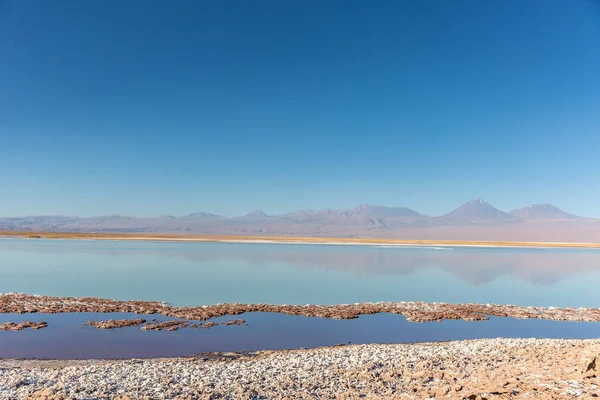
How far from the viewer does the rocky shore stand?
16062mm

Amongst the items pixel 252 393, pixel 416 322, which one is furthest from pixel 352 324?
pixel 252 393

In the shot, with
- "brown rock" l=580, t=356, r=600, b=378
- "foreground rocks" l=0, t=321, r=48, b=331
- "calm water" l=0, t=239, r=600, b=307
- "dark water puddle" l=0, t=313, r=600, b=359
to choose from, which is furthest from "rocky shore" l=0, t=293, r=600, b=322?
"brown rock" l=580, t=356, r=600, b=378

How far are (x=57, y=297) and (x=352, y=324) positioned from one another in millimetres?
12288

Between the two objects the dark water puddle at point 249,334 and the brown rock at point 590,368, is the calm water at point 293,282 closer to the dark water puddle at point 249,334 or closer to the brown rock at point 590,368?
the dark water puddle at point 249,334

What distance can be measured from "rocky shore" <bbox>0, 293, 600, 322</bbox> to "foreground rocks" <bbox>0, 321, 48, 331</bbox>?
6.35ft

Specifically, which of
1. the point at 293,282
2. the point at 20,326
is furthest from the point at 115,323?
the point at 293,282

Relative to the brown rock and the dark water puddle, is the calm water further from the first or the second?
the brown rock

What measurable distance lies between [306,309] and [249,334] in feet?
13.7

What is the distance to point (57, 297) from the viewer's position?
18.0 meters

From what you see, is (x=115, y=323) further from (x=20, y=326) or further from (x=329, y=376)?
(x=329, y=376)

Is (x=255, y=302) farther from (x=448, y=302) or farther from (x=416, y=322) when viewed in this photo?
(x=448, y=302)

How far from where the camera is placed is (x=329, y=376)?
8898mm

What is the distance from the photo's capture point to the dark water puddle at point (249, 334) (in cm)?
1139

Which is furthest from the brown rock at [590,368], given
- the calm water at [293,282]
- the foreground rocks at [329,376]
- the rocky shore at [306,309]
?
the calm water at [293,282]
